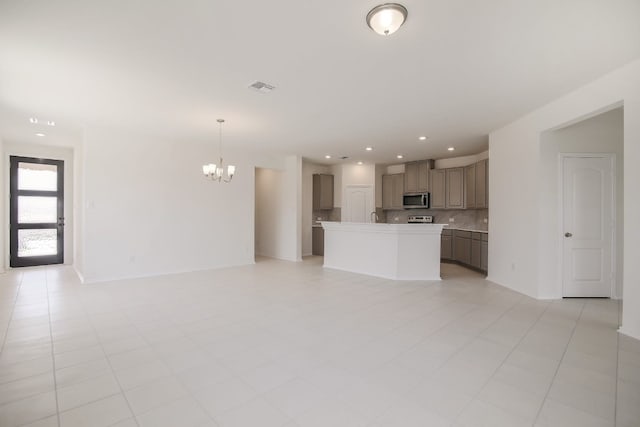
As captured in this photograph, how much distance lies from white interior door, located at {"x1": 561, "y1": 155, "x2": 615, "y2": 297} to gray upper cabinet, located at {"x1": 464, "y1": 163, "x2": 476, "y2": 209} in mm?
2579

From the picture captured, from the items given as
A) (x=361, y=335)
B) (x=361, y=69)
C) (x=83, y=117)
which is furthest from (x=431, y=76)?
(x=83, y=117)

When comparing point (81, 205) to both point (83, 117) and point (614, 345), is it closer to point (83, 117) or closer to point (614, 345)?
point (83, 117)

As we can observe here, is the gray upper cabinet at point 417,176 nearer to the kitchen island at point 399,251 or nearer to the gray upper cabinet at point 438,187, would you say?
the gray upper cabinet at point 438,187

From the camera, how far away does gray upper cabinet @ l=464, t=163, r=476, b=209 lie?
697cm

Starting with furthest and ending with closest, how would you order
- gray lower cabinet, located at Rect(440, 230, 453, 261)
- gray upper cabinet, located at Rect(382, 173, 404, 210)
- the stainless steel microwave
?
gray upper cabinet, located at Rect(382, 173, 404, 210) < the stainless steel microwave < gray lower cabinet, located at Rect(440, 230, 453, 261)

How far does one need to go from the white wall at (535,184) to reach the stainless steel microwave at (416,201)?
2.57 metres

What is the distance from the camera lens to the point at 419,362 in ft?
8.18

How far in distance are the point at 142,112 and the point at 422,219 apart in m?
6.85

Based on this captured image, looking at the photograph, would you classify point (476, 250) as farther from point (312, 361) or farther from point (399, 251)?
point (312, 361)

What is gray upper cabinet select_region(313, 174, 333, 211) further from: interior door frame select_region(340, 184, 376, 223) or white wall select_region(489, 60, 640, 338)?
white wall select_region(489, 60, 640, 338)

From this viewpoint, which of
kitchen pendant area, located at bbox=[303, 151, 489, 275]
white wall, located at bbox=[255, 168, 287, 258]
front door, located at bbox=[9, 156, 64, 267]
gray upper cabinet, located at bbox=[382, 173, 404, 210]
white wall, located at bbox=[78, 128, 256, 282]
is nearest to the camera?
white wall, located at bbox=[78, 128, 256, 282]

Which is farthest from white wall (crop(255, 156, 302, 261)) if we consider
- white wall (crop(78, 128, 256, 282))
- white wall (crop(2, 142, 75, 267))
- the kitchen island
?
white wall (crop(2, 142, 75, 267))

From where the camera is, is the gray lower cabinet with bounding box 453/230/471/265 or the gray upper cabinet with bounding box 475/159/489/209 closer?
the gray upper cabinet with bounding box 475/159/489/209

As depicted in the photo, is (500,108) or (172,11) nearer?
(172,11)
